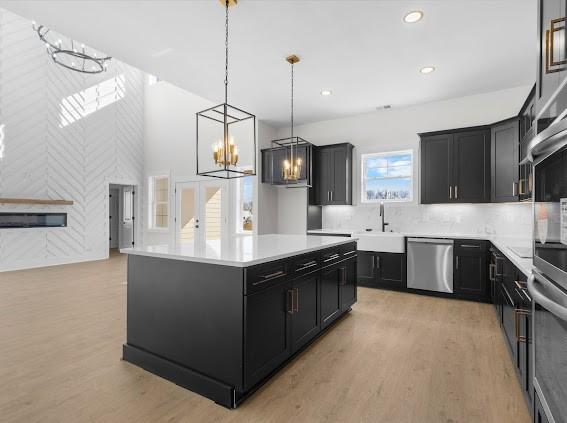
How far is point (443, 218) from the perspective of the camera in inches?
193

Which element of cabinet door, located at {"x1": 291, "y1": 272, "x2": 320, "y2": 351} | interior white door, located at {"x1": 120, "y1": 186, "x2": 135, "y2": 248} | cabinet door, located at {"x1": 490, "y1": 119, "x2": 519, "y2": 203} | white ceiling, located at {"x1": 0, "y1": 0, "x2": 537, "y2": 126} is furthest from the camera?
interior white door, located at {"x1": 120, "y1": 186, "x2": 135, "y2": 248}

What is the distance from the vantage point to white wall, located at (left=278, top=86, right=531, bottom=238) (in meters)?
4.55

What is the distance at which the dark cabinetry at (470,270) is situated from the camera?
13.2ft

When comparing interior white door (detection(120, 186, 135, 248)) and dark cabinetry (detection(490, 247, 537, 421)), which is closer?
dark cabinetry (detection(490, 247, 537, 421))

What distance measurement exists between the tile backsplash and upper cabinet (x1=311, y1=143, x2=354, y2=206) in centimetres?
37

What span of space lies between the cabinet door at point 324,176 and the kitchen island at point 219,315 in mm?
3107

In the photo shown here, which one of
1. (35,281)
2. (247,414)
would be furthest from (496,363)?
(35,281)

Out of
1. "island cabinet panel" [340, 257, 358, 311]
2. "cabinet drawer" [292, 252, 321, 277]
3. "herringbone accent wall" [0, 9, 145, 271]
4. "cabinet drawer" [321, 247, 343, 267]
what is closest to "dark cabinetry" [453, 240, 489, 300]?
"island cabinet panel" [340, 257, 358, 311]

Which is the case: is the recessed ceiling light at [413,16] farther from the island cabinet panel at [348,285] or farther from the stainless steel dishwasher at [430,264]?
the stainless steel dishwasher at [430,264]

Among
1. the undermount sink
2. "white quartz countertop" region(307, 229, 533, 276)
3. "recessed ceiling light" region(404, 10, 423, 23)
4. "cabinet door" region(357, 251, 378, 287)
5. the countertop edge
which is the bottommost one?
"cabinet door" region(357, 251, 378, 287)

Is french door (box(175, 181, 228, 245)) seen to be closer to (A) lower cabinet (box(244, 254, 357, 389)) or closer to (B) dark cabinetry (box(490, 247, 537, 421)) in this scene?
(A) lower cabinet (box(244, 254, 357, 389))

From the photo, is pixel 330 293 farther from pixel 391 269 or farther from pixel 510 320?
pixel 391 269

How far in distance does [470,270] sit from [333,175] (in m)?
2.66

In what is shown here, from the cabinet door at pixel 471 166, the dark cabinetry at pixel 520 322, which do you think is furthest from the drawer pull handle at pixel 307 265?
the cabinet door at pixel 471 166
